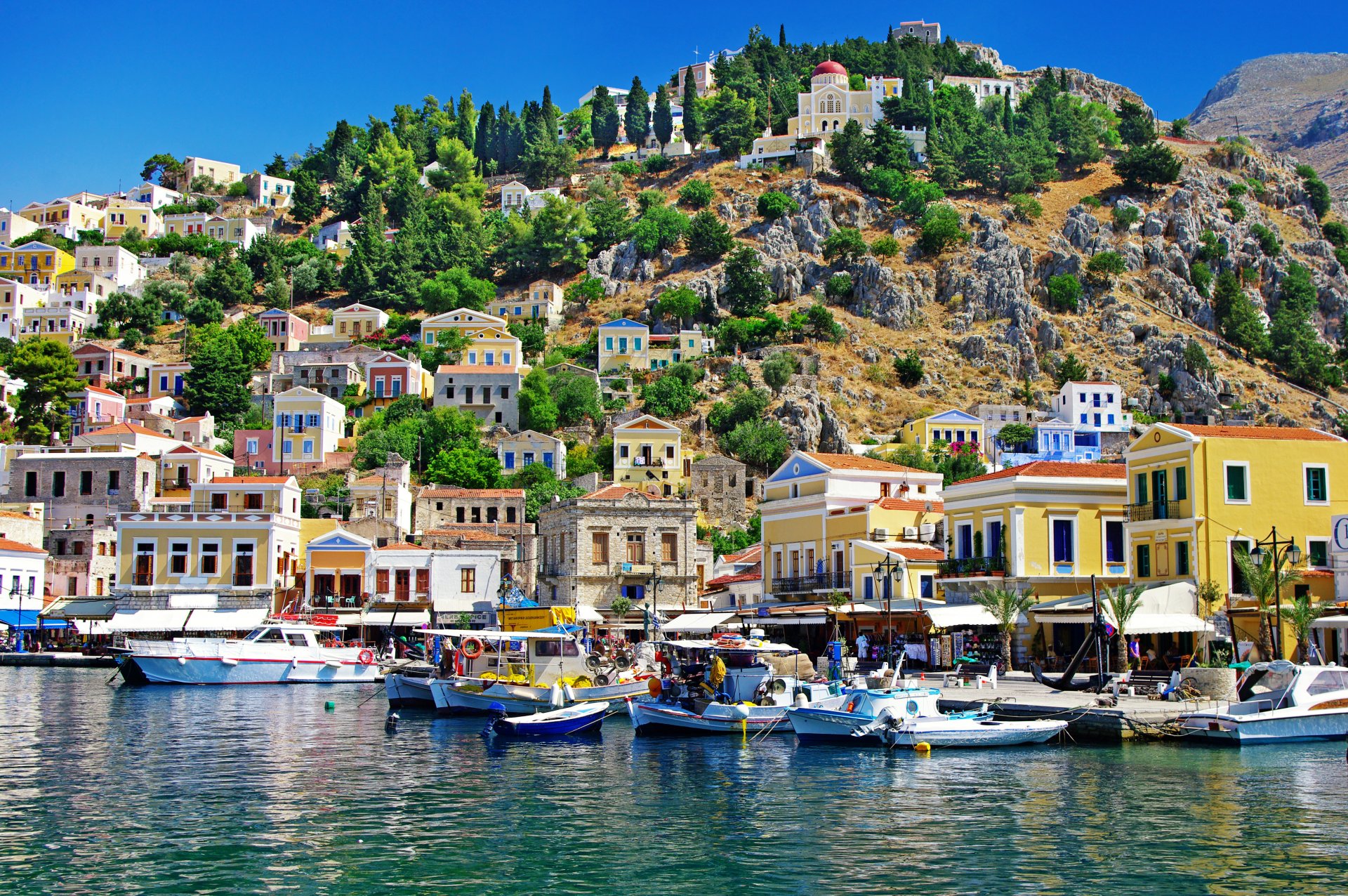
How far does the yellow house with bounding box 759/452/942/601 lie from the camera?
47875 millimetres

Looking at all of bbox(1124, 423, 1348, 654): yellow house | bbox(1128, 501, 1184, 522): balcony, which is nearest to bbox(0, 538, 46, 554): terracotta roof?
bbox(1128, 501, 1184, 522): balcony

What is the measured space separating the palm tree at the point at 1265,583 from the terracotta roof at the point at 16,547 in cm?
5818

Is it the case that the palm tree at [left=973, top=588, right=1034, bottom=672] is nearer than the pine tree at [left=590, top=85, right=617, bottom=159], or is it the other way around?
the palm tree at [left=973, top=588, right=1034, bottom=672]

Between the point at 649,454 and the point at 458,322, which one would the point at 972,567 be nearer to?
the point at 649,454

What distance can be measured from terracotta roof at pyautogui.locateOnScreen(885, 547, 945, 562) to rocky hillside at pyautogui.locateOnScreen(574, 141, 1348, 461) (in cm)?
4985

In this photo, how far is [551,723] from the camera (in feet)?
103

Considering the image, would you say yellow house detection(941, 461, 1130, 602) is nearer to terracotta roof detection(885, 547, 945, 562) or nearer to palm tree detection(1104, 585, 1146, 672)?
terracotta roof detection(885, 547, 945, 562)

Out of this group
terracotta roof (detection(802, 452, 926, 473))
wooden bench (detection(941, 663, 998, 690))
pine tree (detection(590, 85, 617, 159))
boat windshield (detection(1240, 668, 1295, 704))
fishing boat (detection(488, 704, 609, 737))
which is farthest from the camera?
pine tree (detection(590, 85, 617, 159))

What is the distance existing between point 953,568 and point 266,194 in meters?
141

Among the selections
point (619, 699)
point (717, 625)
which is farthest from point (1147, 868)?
point (717, 625)

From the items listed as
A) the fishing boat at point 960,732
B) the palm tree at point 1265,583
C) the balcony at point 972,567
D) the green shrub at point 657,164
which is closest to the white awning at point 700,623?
the balcony at point 972,567

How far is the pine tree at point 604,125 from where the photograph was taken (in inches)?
6526

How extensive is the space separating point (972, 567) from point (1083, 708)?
523 inches

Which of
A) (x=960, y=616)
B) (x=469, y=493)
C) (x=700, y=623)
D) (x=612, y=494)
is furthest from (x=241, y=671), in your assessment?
(x=469, y=493)
